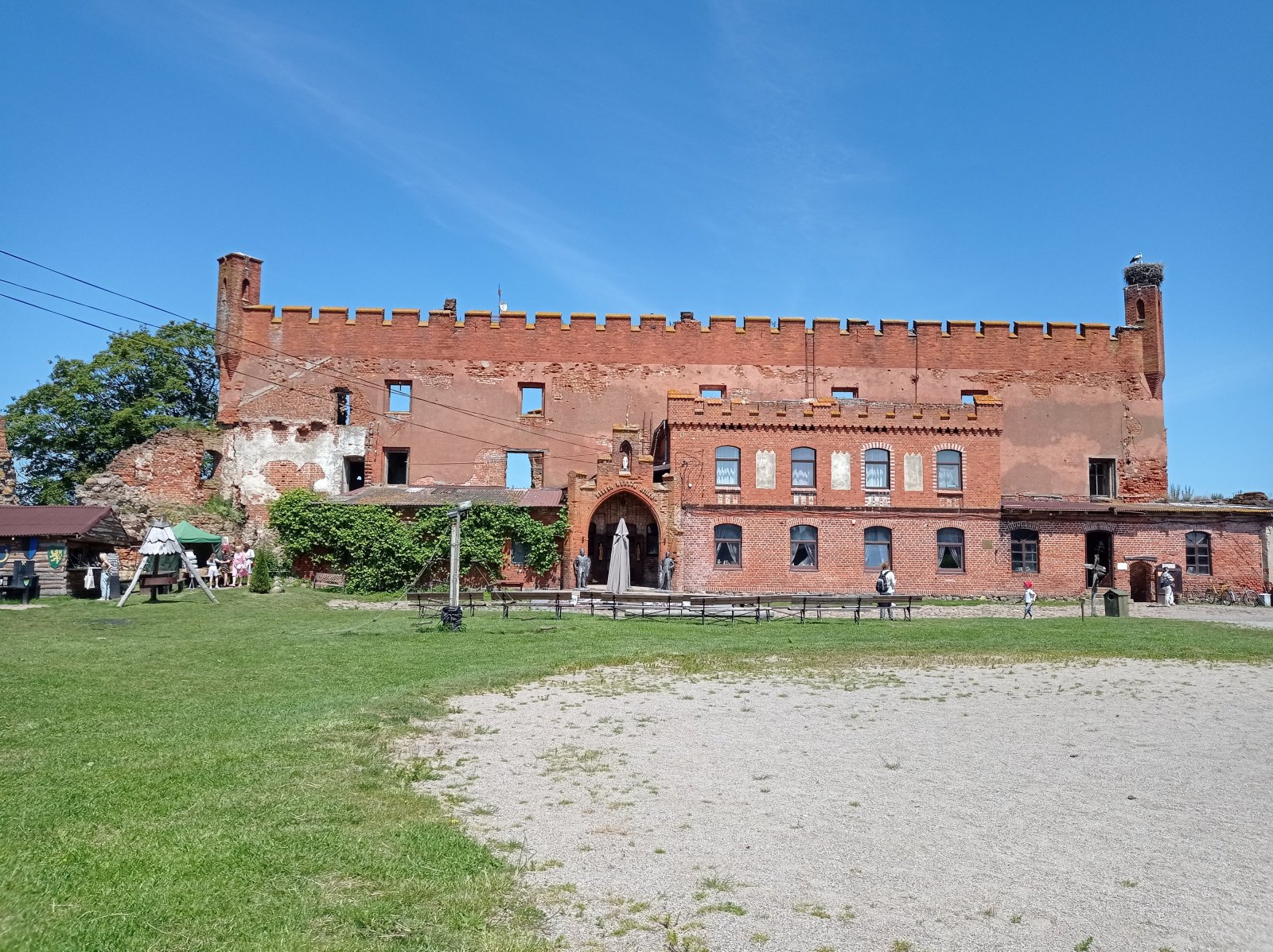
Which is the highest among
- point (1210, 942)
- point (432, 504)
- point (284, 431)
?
point (284, 431)

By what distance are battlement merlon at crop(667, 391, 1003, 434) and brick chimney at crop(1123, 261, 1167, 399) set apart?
1006 cm

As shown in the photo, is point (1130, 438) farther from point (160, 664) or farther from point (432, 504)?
point (160, 664)

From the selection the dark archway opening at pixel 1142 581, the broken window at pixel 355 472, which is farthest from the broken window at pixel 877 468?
the broken window at pixel 355 472

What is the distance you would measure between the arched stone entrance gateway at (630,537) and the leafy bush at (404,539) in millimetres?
1923

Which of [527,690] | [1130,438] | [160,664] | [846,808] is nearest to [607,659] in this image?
[527,690]

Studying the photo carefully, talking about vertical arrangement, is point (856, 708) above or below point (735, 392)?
below

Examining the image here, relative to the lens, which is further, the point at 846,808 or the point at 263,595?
the point at 263,595


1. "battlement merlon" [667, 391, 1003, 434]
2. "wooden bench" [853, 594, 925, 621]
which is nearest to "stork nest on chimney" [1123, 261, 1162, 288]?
"battlement merlon" [667, 391, 1003, 434]

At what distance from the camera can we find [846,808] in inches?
292

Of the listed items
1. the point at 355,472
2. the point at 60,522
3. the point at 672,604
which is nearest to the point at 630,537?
the point at 355,472

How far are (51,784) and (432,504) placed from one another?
1108 inches

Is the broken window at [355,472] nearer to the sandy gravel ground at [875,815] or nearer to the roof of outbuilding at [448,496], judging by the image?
the roof of outbuilding at [448,496]

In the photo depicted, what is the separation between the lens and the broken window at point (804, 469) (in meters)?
34.8

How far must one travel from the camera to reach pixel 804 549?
3453 cm
